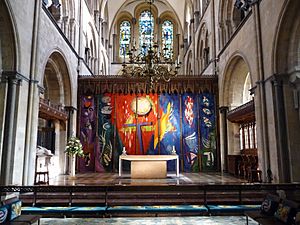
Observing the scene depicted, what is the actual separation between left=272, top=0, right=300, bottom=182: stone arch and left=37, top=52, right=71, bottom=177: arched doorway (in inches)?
352

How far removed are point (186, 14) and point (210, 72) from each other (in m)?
10.4

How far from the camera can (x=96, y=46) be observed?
2091cm

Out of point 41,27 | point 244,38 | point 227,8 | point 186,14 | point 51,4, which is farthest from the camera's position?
point 186,14

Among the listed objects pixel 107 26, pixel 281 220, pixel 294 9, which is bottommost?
pixel 281 220

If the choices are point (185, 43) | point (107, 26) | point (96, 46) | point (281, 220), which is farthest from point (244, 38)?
point (107, 26)

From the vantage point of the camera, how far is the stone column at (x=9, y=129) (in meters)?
7.78

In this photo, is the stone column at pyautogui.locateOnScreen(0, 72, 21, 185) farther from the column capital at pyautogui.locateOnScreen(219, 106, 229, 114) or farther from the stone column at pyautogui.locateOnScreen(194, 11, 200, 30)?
the stone column at pyautogui.locateOnScreen(194, 11, 200, 30)

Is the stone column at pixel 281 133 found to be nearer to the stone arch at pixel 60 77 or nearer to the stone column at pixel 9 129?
the stone column at pixel 9 129

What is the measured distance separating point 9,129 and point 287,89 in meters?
8.23

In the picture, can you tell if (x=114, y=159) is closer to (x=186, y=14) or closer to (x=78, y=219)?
(x=78, y=219)

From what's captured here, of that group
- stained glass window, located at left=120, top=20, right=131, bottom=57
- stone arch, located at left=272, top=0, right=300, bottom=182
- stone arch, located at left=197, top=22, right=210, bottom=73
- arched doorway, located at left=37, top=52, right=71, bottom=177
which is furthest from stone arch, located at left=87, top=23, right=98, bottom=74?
stone arch, located at left=272, top=0, right=300, bottom=182

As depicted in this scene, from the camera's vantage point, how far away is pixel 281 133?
845 centimetres

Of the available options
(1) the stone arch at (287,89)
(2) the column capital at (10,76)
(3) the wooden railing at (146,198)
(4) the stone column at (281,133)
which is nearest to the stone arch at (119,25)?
(2) the column capital at (10,76)

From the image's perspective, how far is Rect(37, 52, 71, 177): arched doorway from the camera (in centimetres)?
1308
